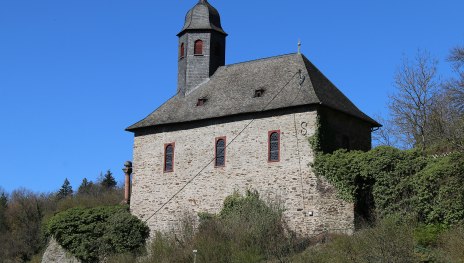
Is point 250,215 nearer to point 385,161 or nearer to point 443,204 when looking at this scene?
point 385,161

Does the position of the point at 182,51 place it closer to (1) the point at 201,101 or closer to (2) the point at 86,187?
(1) the point at 201,101

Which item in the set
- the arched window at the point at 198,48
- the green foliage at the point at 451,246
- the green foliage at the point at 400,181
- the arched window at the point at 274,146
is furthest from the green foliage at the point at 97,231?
the green foliage at the point at 451,246

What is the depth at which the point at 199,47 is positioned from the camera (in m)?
34.1

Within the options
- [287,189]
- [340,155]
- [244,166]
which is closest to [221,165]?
[244,166]

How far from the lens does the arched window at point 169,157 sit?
31281 mm

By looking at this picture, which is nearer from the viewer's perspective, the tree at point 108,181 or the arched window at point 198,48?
the arched window at point 198,48

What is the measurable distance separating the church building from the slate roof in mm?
62

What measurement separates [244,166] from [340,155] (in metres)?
4.48

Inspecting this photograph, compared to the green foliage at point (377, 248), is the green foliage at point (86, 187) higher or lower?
higher

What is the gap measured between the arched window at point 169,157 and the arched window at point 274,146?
5298mm

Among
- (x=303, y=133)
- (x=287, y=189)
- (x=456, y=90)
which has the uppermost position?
(x=456, y=90)

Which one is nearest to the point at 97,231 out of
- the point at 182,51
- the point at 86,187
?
the point at 182,51

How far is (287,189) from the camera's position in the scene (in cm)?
Answer: 2733

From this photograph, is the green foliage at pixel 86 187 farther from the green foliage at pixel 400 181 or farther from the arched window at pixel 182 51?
the green foliage at pixel 400 181
